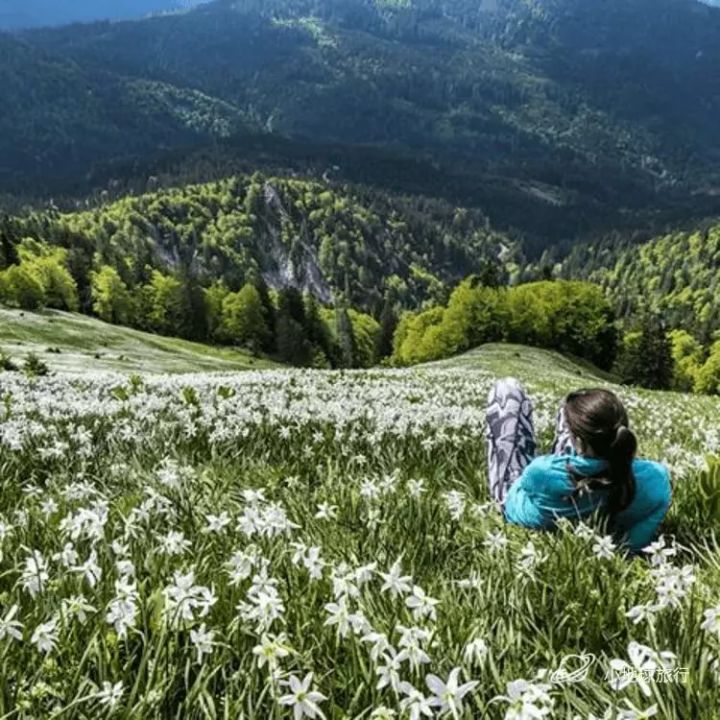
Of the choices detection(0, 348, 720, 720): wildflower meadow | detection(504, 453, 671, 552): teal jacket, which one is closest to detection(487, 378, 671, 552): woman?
detection(504, 453, 671, 552): teal jacket

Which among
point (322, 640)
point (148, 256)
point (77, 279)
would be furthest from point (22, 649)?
point (148, 256)

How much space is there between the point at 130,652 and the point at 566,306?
110 m

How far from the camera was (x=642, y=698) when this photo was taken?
2631 millimetres

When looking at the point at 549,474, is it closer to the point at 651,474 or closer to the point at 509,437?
the point at 651,474

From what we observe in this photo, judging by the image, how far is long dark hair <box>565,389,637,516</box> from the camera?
5.16 m

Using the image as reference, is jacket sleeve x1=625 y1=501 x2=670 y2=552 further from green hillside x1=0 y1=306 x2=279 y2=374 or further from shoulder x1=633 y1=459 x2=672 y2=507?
green hillside x1=0 y1=306 x2=279 y2=374

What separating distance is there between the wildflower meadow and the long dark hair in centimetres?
47

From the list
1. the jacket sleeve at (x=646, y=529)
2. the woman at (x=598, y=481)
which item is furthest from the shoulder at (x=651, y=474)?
the jacket sleeve at (x=646, y=529)

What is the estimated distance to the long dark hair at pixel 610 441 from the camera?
5.16 meters

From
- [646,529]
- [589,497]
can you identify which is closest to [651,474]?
[646,529]

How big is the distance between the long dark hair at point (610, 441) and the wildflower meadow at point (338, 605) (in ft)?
1.56

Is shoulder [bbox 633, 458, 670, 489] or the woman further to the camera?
shoulder [bbox 633, 458, 670, 489]

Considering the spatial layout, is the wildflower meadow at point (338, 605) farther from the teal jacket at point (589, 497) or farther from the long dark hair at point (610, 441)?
the long dark hair at point (610, 441)

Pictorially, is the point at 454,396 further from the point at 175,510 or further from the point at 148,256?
the point at 148,256
